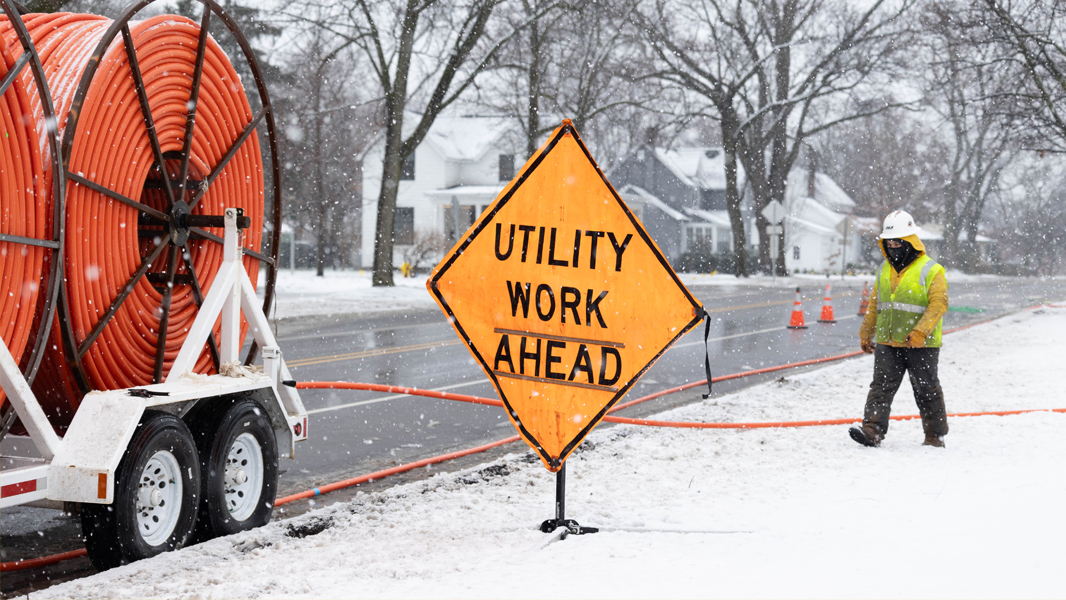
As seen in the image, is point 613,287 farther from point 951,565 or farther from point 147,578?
point 147,578

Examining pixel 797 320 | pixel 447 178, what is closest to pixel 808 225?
pixel 447 178

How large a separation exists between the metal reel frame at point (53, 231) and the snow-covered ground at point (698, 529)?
3.42ft

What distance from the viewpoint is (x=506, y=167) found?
5219 cm

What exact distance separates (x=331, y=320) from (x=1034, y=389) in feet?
44.7

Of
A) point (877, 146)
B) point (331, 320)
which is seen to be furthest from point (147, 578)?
point (877, 146)

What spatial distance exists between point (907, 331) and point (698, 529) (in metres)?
3.46

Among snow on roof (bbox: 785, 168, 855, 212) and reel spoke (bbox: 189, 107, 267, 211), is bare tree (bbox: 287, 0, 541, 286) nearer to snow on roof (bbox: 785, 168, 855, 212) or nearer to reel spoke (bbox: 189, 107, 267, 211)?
reel spoke (bbox: 189, 107, 267, 211)

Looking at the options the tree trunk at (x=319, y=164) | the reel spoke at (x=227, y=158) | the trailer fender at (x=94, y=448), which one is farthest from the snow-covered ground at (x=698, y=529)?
the tree trunk at (x=319, y=164)

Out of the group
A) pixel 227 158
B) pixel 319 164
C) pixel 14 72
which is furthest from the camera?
pixel 319 164

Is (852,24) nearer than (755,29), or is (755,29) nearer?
(852,24)

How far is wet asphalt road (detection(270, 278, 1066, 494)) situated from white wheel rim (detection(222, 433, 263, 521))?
3.27 feet

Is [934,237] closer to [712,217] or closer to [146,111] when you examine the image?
[712,217]

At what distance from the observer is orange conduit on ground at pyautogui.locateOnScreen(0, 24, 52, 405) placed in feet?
14.6

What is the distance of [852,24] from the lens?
127 ft
